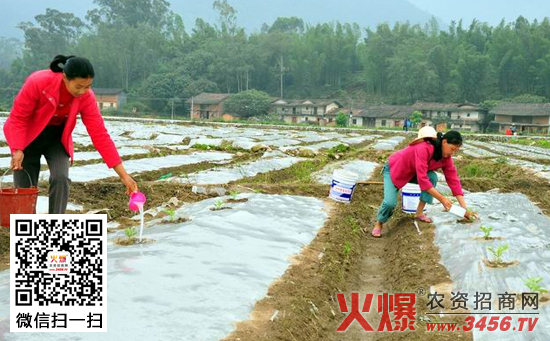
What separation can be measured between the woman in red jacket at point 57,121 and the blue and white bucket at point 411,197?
400cm

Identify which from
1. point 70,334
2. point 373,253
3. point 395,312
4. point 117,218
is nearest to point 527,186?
point 373,253

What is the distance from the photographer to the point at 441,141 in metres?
5.95

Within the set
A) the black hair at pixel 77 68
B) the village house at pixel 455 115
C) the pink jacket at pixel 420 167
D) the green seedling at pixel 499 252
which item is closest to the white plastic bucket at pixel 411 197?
the pink jacket at pixel 420 167

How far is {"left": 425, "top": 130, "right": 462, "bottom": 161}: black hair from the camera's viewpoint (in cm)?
577

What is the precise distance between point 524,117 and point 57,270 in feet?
172

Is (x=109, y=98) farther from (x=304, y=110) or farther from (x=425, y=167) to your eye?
(x=425, y=167)

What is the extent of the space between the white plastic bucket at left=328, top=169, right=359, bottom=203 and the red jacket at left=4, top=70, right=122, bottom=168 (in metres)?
4.06

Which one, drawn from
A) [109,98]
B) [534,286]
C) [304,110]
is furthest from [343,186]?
[109,98]

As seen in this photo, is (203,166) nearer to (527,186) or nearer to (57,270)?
(527,186)

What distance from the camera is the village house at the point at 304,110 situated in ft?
200

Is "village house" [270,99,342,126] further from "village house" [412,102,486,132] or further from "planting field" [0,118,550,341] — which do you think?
"planting field" [0,118,550,341]

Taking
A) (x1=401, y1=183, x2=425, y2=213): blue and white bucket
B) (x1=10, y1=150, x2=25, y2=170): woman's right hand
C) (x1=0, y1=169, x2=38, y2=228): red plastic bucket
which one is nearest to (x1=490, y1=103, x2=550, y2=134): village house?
(x1=401, y1=183, x2=425, y2=213): blue and white bucket

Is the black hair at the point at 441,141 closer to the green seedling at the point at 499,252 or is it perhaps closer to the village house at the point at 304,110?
the green seedling at the point at 499,252

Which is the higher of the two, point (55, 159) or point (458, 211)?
point (55, 159)
